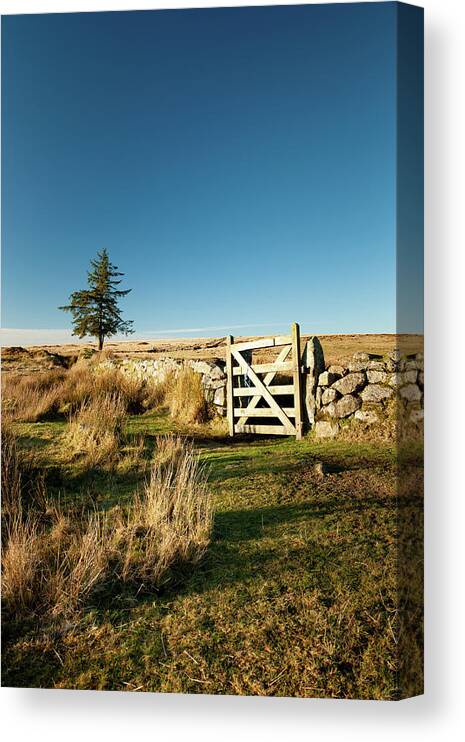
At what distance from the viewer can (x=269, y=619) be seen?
3561 mm

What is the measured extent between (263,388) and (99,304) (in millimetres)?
2597

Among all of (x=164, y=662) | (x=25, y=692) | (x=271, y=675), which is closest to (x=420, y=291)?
(x=271, y=675)

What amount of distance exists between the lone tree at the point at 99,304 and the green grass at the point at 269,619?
5.62 ft

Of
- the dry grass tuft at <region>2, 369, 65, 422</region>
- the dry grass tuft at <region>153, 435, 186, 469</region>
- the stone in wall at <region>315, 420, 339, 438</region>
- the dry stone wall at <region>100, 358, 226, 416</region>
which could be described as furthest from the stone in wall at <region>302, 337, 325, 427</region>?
the dry grass tuft at <region>2, 369, 65, 422</region>

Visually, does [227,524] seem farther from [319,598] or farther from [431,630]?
[431,630]

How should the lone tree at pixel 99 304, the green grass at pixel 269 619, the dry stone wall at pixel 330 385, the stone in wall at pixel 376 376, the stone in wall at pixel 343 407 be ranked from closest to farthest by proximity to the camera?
1. the green grass at pixel 269 619
2. the lone tree at pixel 99 304
3. the dry stone wall at pixel 330 385
4. the stone in wall at pixel 376 376
5. the stone in wall at pixel 343 407

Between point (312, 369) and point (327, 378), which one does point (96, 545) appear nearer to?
point (327, 378)

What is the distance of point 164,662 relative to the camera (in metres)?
3.60

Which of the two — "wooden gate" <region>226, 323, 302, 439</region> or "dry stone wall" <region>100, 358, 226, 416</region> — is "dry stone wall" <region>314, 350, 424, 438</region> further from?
"dry stone wall" <region>100, 358, 226, 416</region>

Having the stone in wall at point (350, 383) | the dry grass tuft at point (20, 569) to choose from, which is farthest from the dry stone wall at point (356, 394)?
the dry grass tuft at point (20, 569)

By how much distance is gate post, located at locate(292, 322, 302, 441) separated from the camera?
5.74m

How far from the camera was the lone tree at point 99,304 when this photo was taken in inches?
172

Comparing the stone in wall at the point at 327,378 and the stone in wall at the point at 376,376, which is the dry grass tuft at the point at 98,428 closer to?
the stone in wall at the point at 327,378

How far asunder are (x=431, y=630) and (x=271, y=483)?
153 centimetres
